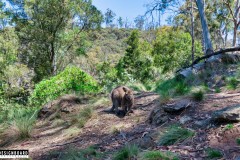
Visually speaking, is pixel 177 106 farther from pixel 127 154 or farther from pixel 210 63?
pixel 210 63

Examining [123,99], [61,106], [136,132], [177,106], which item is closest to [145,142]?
[136,132]

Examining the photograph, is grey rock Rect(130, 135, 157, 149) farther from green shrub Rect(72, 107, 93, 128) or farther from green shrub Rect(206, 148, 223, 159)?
green shrub Rect(72, 107, 93, 128)

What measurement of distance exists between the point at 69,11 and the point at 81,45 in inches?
115

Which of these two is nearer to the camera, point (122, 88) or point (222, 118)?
point (222, 118)

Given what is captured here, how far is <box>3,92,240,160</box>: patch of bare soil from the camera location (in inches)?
163

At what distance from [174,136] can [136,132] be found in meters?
1.25

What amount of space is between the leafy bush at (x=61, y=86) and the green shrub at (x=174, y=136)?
7307 mm

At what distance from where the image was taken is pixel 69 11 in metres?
18.9

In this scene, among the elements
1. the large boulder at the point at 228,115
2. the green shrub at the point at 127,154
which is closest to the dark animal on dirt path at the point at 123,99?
the large boulder at the point at 228,115

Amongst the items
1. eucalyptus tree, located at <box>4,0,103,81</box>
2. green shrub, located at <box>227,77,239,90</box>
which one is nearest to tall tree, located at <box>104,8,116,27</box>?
eucalyptus tree, located at <box>4,0,103,81</box>

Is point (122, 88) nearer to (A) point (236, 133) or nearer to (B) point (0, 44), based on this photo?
(A) point (236, 133)

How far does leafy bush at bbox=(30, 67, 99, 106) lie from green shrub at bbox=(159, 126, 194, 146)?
24.0 ft

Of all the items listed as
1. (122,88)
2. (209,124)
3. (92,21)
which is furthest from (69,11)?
(209,124)

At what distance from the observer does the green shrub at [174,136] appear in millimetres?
4543
